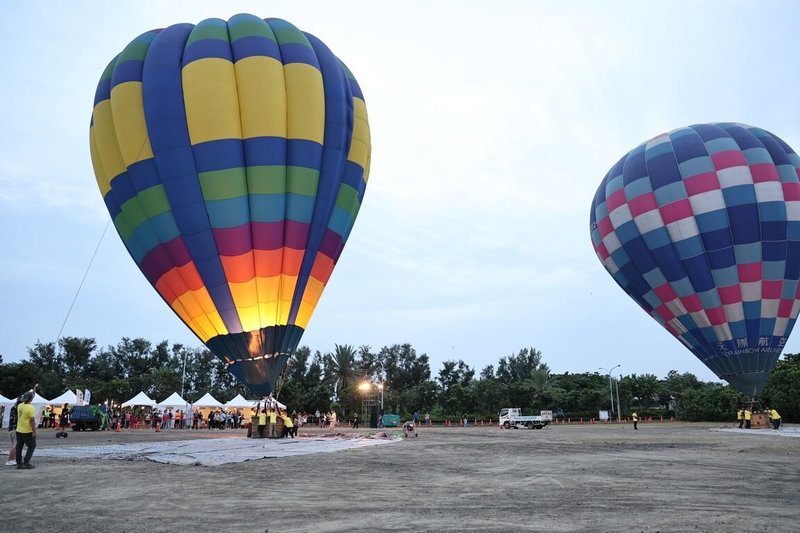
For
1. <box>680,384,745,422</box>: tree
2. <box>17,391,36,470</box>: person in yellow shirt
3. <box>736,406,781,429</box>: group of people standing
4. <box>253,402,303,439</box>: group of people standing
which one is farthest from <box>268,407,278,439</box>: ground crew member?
<box>680,384,745,422</box>: tree

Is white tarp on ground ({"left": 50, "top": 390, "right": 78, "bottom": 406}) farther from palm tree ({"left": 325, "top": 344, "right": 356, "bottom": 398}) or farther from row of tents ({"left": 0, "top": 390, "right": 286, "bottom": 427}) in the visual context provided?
palm tree ({"left": 325, "top": 344, "right": 356, "bottom": 398})

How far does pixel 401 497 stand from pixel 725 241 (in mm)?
21915

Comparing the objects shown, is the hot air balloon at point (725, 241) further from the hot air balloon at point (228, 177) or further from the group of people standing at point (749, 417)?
the hot air balloon at point (228, 177)

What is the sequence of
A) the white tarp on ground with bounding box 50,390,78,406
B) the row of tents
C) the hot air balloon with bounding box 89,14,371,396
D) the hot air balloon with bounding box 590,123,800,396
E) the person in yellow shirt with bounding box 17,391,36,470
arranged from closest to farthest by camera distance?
the person in yellow shirt with bounding box 17,391,36,470
the hot air balloon with bounding box 89,14,371,396
the hot air balloon with bounding box 590,123,800,396
the row of tents
the white tarp on ground with bounding box 50,390,78,406

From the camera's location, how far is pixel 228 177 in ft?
50.0

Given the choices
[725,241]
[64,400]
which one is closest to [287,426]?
[725,241]

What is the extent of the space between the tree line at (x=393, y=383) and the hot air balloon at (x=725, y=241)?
2167 centimetres

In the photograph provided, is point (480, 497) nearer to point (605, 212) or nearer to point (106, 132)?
point (106, 132)

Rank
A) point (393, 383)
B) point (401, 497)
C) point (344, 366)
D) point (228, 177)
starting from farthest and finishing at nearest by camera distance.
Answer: point (393, 383) → point (344, 366) → point (228, 177) → point (401, 497)

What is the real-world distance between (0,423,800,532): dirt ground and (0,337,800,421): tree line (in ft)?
128

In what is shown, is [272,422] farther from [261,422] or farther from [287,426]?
[287,426]

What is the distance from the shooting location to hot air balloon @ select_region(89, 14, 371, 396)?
15305 millimetres

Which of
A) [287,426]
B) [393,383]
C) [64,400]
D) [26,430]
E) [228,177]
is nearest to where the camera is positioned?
[26,430]

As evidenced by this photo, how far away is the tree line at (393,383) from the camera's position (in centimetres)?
6097
